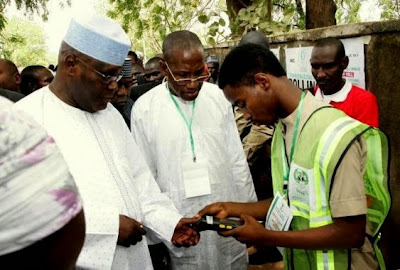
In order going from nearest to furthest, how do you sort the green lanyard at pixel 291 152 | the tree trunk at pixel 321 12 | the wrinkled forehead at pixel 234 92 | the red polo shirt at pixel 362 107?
1. the green lanyard at pixel 291 152
2. the wrinkled forehead at pixel 234 92
3. the red polo shirt at pixel 362 107
4. the tree trunk at pixel 321 12

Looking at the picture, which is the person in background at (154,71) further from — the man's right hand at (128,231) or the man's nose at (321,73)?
the man's right hand at (128,231)

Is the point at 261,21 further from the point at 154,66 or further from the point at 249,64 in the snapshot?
the point at 249,64

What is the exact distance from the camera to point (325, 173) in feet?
5.25

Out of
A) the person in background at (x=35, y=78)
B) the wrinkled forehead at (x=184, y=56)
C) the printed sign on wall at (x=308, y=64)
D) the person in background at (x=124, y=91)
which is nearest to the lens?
the wrinkled forehead at (x=184, y=56)

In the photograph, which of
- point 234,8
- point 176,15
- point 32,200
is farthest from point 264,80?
point 176,15

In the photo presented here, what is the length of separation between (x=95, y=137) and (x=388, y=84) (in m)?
2.61

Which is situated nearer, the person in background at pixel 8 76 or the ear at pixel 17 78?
the person in background at pixel 8 76

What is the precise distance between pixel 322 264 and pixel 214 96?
1531 mm

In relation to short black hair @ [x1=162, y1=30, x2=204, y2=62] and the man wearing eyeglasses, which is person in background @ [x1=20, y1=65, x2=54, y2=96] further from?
short black hair @ [x1=162, y1=30, x2=204, y2=62]

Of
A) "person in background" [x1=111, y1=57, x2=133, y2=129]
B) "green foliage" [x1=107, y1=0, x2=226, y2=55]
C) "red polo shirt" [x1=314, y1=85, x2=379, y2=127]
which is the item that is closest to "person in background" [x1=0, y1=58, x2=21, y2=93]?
"person in background" [x1=111, y1=57, x2=133, y2=129]

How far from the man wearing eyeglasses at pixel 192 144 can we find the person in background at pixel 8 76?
7.34ft

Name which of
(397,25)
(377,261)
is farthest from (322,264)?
(397,25)

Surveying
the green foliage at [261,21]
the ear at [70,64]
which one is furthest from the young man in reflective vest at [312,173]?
the green foliage at [261,21]

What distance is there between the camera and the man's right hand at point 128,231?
5.84ft
